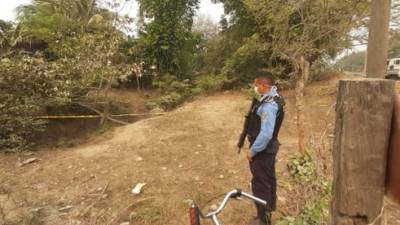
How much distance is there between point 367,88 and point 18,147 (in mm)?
6824

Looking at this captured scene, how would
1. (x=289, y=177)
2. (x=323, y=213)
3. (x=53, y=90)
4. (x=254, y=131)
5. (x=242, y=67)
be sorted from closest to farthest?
(x=323, y=213)
(x=254, y=131)
(x=289, y=177)
(x=53, y=90)
(x=242, y=67)

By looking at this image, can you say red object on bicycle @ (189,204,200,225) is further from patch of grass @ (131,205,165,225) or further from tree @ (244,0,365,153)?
tree @ (244,0,365,153)

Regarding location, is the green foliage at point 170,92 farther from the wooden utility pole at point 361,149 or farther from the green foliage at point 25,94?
the wooden utility pole at point 361,149

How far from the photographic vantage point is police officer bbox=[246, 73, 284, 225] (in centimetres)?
297

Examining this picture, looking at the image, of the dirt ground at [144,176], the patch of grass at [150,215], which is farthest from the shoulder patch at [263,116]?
the patch of grass at [150,215]

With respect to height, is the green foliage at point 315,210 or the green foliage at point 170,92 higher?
the green foliage at point 170,92

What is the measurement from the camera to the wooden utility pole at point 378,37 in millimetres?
3990

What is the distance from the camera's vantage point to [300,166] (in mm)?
4434

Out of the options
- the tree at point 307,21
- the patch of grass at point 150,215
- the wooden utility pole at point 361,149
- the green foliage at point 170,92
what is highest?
the tree at point 307,21

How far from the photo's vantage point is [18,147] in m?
6.51

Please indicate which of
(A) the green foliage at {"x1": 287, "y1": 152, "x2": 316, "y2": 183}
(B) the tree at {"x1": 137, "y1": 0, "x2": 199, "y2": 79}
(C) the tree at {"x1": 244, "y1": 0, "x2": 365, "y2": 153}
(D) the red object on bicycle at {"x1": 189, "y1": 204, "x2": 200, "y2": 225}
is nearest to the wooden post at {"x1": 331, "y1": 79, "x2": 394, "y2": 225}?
(D) the red object on bicycle at {"x1": 189, "y1": 204, "x2": 200, "y2": 225}

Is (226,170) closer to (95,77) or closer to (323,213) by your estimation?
(323,213)

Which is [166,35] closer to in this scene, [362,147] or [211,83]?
[211,83]

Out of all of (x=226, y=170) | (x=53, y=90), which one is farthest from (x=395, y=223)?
(x=53, y=90)
